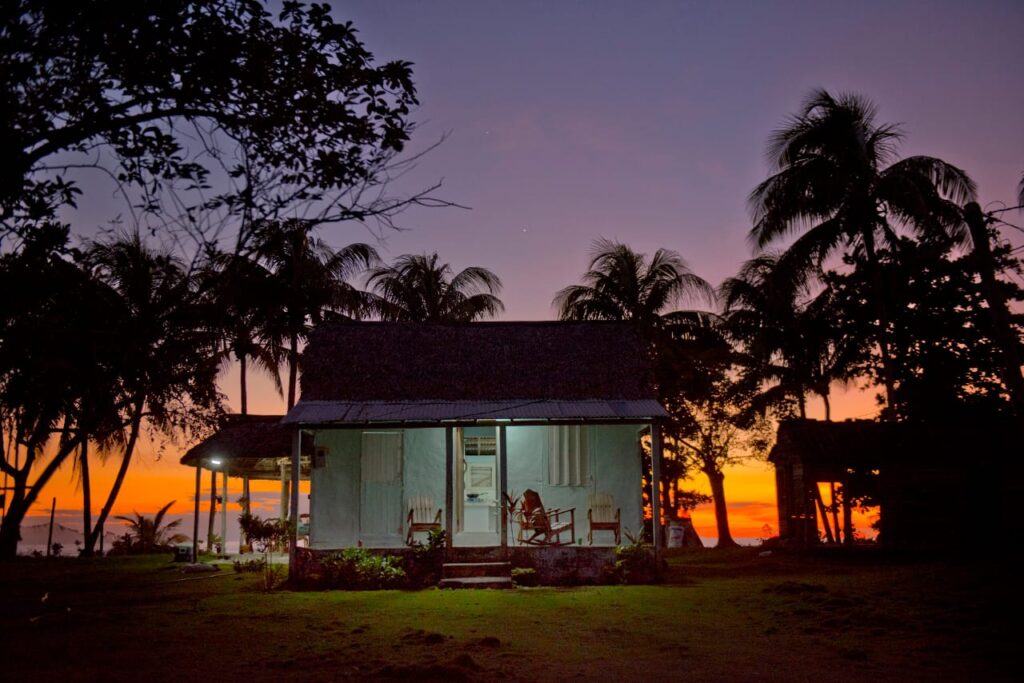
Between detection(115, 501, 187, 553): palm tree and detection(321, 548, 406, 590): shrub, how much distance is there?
13.9 metres

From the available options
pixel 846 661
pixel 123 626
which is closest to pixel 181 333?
pixel 123 626

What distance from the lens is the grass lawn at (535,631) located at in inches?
291

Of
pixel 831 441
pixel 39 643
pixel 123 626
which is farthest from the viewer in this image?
pixel 831 441

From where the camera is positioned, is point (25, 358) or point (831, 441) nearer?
point (25, 358)

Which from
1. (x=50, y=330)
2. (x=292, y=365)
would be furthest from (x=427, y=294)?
(x=50, y=330)

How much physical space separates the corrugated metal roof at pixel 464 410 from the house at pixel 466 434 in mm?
57

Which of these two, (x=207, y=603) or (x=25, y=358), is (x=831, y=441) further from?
(x=25, y=358)

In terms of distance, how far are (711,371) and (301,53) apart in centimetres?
2050

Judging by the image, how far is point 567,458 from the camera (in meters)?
17.1

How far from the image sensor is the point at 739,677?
7035mm

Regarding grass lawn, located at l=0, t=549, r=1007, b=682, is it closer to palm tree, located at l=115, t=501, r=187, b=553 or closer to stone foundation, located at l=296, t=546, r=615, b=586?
stone foundation, located at l=296, t=546, r=615, b=586

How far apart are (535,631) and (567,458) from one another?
7695 millimetres

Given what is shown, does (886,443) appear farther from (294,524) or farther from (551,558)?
(294,524)

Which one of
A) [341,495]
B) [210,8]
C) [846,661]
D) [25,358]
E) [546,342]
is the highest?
[210,8]
